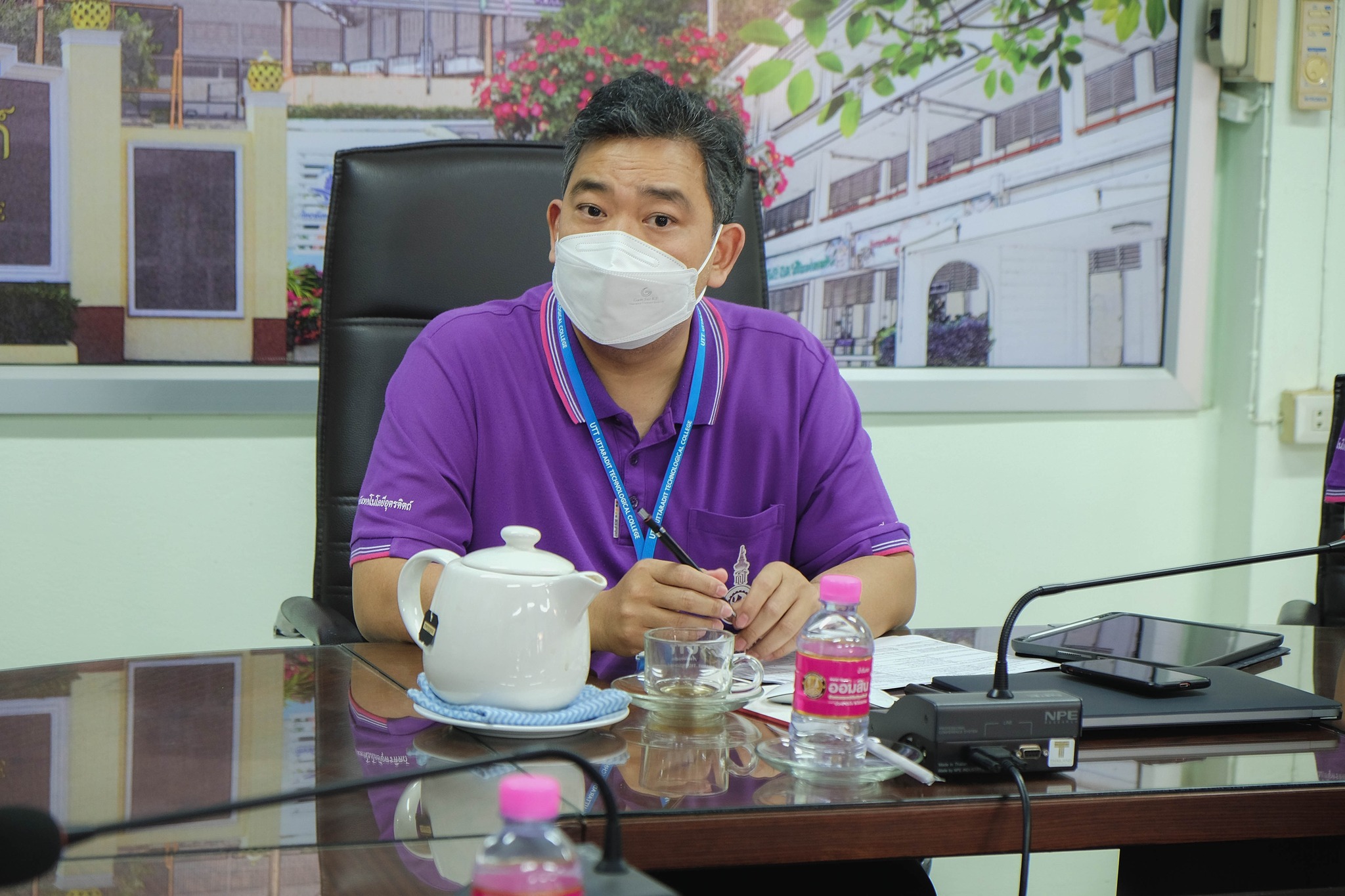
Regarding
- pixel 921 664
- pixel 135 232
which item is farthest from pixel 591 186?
pixel 135 232

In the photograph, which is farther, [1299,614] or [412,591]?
[1299,614]

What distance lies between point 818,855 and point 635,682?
327 mm

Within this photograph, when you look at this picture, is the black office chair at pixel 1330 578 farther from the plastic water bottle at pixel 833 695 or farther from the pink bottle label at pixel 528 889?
the pink bottle label at pixel 528 889

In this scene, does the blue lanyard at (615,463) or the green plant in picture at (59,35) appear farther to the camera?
the green plant in picture at (59,35)

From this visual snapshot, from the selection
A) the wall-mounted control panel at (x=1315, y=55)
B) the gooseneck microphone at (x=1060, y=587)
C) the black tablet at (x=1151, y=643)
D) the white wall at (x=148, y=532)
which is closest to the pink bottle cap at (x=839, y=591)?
the gooseneck microphone at (x=1060, y=587)

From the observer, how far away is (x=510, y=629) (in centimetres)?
82

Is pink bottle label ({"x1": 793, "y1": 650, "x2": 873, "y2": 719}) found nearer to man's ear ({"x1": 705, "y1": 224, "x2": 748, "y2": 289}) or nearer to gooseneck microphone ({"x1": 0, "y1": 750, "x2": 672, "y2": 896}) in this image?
gooseneck microphone ({"x1": 0, "y1": 750, "x2": 672, "y2": 896})

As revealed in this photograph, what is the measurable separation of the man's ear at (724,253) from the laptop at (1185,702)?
29.5 inches

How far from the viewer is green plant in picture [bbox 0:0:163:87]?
183 cm

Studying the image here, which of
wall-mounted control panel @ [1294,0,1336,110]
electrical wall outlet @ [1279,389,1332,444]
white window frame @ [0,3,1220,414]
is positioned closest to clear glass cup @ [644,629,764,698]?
white window frame @ [0,3,1220,414]

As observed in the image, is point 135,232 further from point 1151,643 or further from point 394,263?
point 1151,643

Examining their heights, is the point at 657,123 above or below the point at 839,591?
above

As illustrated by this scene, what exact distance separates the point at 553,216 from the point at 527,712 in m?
0.85

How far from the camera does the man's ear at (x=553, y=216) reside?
4.96 ft
